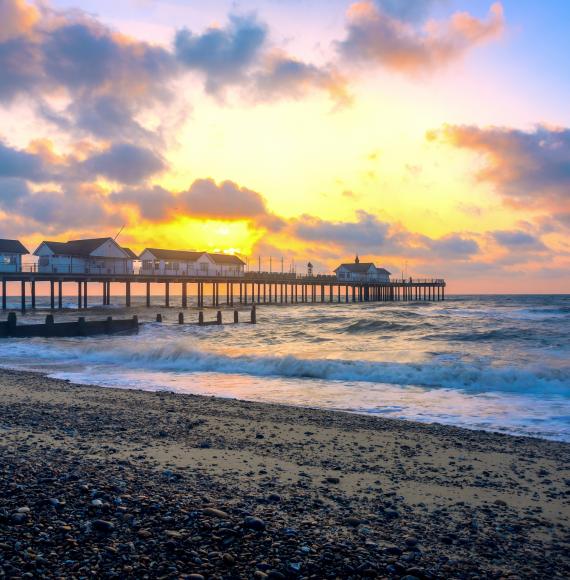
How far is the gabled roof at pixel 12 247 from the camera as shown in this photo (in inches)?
1783

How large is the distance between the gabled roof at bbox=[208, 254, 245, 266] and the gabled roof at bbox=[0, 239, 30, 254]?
2248cm

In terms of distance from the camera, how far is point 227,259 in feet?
221

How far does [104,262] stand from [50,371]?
38807 millimetres

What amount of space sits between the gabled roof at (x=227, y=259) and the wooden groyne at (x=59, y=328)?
35.7 meters

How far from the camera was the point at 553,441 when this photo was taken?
7555 mm

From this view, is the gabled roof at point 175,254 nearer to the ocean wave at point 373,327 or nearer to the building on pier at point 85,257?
the building on pier at point 85,257

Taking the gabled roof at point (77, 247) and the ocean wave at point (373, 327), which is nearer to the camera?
the ocean wave at point (373, 327)

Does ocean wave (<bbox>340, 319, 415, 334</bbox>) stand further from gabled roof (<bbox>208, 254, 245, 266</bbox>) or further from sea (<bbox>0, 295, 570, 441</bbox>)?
gabled roof (<bbox>208, 254, 245, 266</bbox>)

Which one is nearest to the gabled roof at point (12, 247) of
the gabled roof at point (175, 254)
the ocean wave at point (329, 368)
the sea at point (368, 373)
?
the gabled roof at point (175, 254)

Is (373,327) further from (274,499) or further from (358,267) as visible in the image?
(358,267)

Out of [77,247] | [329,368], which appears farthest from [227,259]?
[329,368]

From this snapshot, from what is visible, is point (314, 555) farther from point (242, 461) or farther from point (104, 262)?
point (104, 262)

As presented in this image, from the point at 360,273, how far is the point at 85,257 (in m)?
46.4

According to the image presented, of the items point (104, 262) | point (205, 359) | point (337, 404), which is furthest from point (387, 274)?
point (337, 404)
